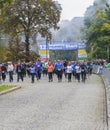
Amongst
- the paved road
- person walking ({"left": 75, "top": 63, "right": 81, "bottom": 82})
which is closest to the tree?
person walking ({"left": 75, "top": 63, "right": 81, "bottom": 82})

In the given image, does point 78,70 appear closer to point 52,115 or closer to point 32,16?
point 52,115

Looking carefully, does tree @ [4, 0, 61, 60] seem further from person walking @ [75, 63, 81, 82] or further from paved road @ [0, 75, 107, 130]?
paved road @ [0, 75, 107, 130]

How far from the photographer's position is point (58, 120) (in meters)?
15.4

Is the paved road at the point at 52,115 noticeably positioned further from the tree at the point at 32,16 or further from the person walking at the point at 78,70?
the tree at the point at 32,16

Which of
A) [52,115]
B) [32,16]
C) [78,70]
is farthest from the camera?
[32,16]

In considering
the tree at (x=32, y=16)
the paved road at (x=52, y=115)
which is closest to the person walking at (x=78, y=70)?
the paved road at (x=52, y=115)

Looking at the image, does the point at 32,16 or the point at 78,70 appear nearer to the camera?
the point at 78,70

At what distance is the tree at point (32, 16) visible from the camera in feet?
266

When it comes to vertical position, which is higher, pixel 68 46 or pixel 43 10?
pixel 43 10

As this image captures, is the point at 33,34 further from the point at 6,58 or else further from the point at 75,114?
the point at 75,114

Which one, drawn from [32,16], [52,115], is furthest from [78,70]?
[32,16]

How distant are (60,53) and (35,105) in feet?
363

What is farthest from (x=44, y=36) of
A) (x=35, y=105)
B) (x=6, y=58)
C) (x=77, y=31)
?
(x=35, y=105)

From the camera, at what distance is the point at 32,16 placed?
81.9 metres
